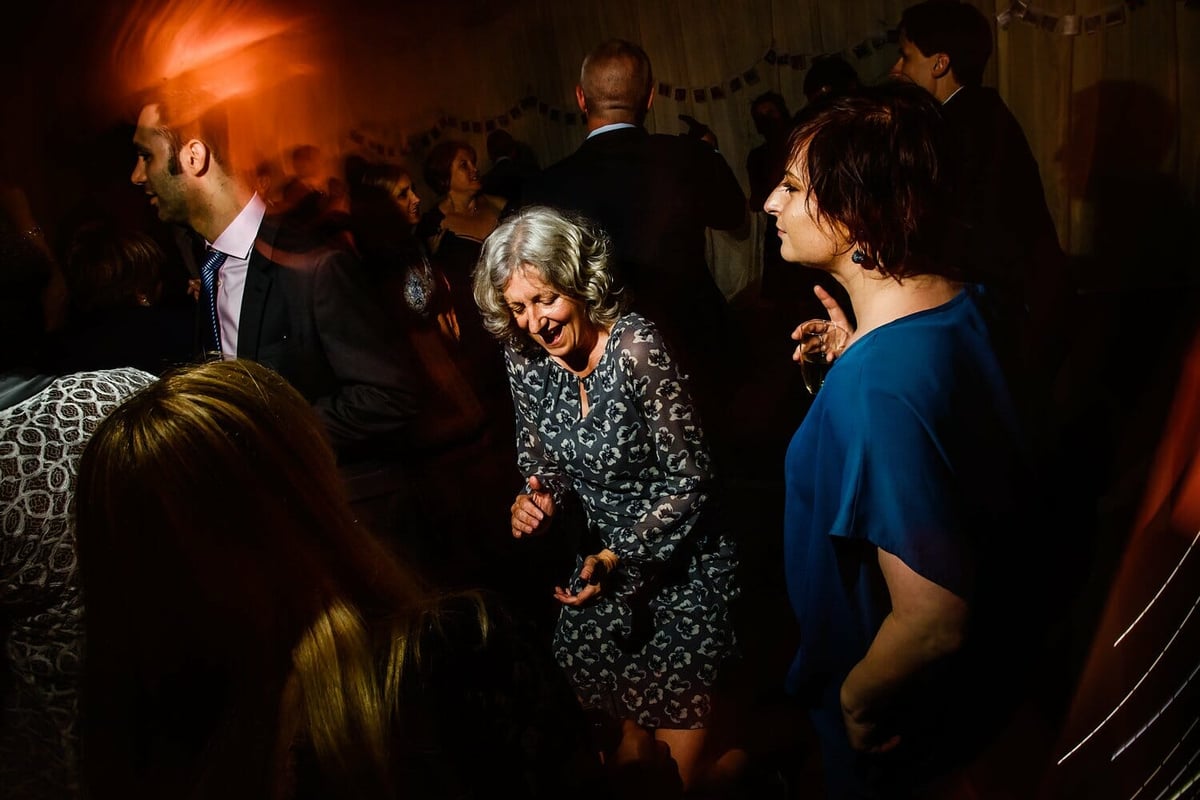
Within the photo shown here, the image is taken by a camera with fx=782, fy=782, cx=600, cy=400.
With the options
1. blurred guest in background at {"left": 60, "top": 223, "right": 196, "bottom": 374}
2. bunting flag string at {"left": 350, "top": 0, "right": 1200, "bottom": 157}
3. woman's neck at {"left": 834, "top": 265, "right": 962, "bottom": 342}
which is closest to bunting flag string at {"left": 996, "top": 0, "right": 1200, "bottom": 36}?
bunting flag string at {"left": 350, "top": 0, "right": 1200, "bottom": 157}

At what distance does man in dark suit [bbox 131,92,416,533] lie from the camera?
124cm

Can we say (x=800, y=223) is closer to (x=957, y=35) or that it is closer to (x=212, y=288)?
(x=957, y=35)

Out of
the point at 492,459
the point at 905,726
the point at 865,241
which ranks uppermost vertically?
the point at 865,241

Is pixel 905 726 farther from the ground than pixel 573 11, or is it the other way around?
pixel 573 11

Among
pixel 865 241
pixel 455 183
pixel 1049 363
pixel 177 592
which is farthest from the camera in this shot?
pixel 455 183

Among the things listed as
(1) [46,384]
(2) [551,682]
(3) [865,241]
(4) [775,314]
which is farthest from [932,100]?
(1) [46,384]

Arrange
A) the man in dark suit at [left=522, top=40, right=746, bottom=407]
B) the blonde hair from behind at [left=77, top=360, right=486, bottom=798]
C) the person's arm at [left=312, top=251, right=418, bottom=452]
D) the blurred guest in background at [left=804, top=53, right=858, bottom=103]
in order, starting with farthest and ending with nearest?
the person's arm at [left=312, top=251, right=418, bottom=452]
the man in dark suit at [left=522, top=40, right=746, bottom=407]
the blurred guest in background at [left=804, top=53, right=858, bottom=103]
the blonde hair from behind at [left=77, top=360, right=486, bottom=798]

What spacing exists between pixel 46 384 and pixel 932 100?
4.12 ft

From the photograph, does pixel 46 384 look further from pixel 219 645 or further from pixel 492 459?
pixel 492 459

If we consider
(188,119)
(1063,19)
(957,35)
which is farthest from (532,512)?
(1063,19)

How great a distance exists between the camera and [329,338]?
50.3 inches

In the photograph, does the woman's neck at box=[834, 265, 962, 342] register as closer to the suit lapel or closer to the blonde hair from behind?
the blonde hair from behind

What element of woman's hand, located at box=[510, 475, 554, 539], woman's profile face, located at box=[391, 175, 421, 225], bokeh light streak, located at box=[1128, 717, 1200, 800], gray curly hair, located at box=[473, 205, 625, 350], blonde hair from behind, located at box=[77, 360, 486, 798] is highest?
woman's profile face, located at box=[391, 175, 421, 225]

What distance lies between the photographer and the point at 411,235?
51.4 inches
